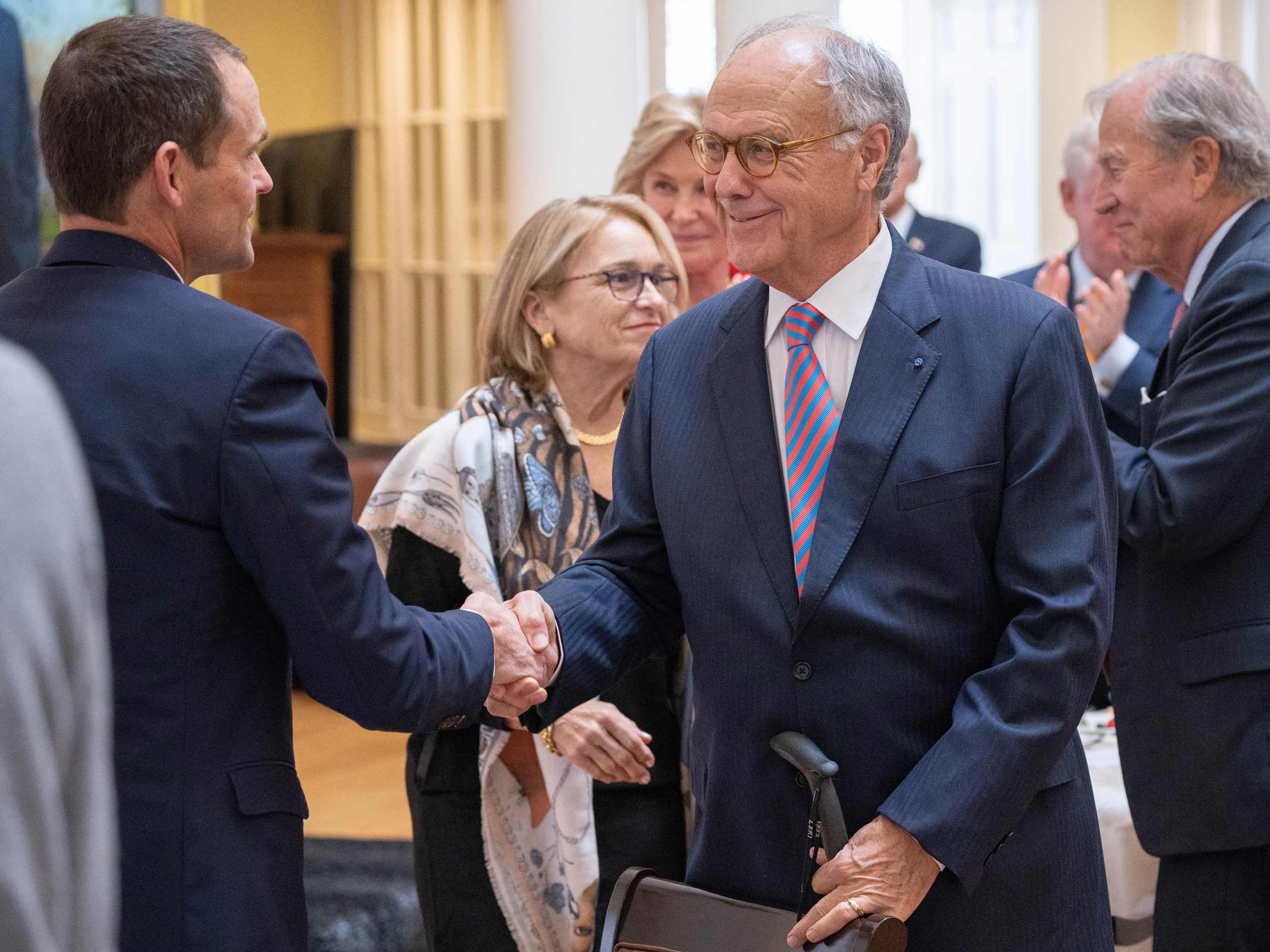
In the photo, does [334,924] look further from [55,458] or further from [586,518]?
[55,458]

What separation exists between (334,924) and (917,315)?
9.39 feet

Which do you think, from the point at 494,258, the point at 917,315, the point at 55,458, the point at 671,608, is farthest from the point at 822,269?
the point at 494,258

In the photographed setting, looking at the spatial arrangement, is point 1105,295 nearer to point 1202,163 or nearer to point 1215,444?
point 1202,163

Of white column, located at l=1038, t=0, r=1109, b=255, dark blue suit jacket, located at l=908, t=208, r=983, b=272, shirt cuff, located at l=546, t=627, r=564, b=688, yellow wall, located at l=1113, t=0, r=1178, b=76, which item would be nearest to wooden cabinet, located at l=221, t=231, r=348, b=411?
white column, located at l=1038, t=0, r=1109, b=255

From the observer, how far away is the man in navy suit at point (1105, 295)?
3.22 meters

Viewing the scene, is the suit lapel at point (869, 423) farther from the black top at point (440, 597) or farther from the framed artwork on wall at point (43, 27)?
the framed artwork on wall at point (43, 27)

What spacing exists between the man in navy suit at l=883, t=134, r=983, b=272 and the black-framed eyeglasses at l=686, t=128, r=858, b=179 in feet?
7.76

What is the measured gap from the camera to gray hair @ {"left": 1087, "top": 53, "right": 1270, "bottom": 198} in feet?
8.35

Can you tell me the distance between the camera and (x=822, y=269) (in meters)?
1.93

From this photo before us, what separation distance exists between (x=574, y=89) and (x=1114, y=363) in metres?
1.76

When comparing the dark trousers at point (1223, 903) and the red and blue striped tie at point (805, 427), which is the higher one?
the red and blue striped tie at point (805, 427)

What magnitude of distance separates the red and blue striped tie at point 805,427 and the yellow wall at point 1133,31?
673 centimetres

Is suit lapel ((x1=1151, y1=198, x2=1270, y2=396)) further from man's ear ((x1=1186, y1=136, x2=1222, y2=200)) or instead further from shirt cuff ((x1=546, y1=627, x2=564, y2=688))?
shirt cuff ((x1=546, y1=627, x2=564, y2=688))

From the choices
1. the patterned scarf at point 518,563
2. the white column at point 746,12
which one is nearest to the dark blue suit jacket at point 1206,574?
the patterned scarf at point 518,563
